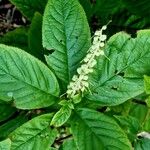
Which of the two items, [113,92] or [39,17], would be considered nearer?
[113,92]

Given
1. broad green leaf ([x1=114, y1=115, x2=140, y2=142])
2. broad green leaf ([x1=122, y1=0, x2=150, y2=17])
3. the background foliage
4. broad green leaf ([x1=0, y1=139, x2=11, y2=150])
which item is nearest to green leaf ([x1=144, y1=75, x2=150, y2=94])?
the background foliage

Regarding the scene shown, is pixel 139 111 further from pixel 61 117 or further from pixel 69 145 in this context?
pixel 61 117

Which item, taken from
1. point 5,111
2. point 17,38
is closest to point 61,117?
point 5,111

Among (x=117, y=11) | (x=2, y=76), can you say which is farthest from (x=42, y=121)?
(x=117, y=11)

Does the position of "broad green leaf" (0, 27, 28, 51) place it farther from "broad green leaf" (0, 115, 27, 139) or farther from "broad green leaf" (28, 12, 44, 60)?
"broad green leaf" (0, 115, 27, 139)

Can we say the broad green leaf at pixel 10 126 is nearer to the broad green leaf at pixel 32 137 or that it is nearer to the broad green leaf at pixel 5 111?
the broad green leaf at pixel 5 111

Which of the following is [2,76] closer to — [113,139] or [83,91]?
[83,91]

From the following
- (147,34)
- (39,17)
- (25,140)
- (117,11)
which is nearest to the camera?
(25,140)
